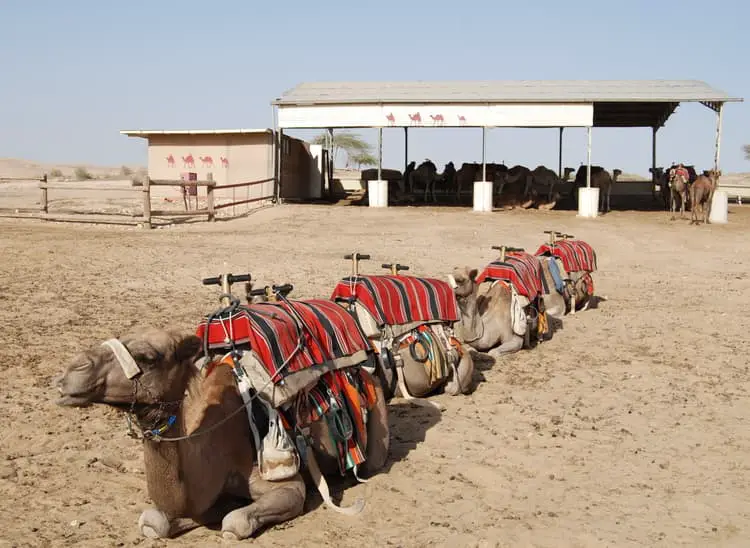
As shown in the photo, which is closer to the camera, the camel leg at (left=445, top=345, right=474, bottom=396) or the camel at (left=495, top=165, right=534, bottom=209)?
the camel leg at (left=445, top=345, right=474, bottom=396)

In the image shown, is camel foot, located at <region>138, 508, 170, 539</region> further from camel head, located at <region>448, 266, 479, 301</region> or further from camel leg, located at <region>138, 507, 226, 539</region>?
camel head, located at <region>448, 266, 479, 301</region>

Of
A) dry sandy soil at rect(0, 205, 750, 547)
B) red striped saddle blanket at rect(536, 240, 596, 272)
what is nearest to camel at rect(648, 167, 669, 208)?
dry sandy soil at rect(0, 205, 750, 547)

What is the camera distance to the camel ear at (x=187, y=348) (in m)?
4.61

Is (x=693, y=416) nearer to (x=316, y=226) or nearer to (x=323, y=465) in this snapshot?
(x=323, y=465)

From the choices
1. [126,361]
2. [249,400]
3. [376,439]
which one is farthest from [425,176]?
[126,361]

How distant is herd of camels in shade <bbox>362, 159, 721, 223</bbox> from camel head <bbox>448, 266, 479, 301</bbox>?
60.0ft

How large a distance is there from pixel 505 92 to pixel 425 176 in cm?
508

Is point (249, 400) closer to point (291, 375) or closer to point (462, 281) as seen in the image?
point (291, 375)

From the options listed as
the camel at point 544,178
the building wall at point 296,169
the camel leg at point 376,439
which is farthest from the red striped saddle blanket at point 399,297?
the camel at point 544,178

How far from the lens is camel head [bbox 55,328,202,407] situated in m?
4.21

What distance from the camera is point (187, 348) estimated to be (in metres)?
4.66

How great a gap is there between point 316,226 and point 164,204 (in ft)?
25.9

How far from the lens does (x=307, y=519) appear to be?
5473 millimetres

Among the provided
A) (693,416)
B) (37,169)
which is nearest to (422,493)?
(693,416)
